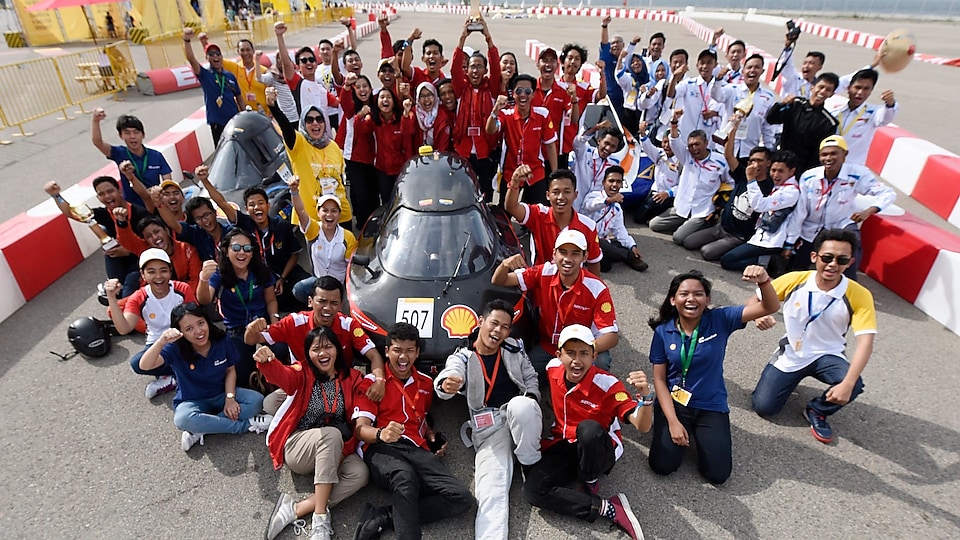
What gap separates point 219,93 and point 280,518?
7.01 m

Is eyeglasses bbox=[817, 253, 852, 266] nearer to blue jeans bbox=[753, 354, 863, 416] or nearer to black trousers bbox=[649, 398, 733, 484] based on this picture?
blue jeans bbox=[753, 354, 863, 416]

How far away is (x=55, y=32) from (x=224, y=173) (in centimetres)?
2374


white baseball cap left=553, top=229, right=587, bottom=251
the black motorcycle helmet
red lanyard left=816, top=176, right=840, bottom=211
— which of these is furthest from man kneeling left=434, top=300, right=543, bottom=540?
red lanyard left=816, top=176, right=840, bottom=211

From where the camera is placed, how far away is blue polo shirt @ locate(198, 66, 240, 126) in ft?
26.3

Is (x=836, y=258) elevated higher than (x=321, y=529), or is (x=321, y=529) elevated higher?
(x=836, y=258)

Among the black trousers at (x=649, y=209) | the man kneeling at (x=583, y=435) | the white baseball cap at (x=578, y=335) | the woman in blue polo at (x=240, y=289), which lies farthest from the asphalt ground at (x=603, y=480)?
the black trousers at (x=649, y=209)

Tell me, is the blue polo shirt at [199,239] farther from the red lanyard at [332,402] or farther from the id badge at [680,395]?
the id badge at [680,395]

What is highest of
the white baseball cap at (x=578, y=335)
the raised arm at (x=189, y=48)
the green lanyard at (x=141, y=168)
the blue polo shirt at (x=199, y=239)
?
the raised arm at (x=189, y=48)

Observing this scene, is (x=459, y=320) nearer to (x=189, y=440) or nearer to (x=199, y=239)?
(x=189, y=440)

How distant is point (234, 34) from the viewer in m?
22.7

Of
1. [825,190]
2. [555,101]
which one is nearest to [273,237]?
[555,101]

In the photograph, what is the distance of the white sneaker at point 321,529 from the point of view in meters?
3.21

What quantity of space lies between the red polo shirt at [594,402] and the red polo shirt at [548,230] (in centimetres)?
146

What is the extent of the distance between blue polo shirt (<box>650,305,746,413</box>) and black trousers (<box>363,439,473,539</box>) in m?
1.60
